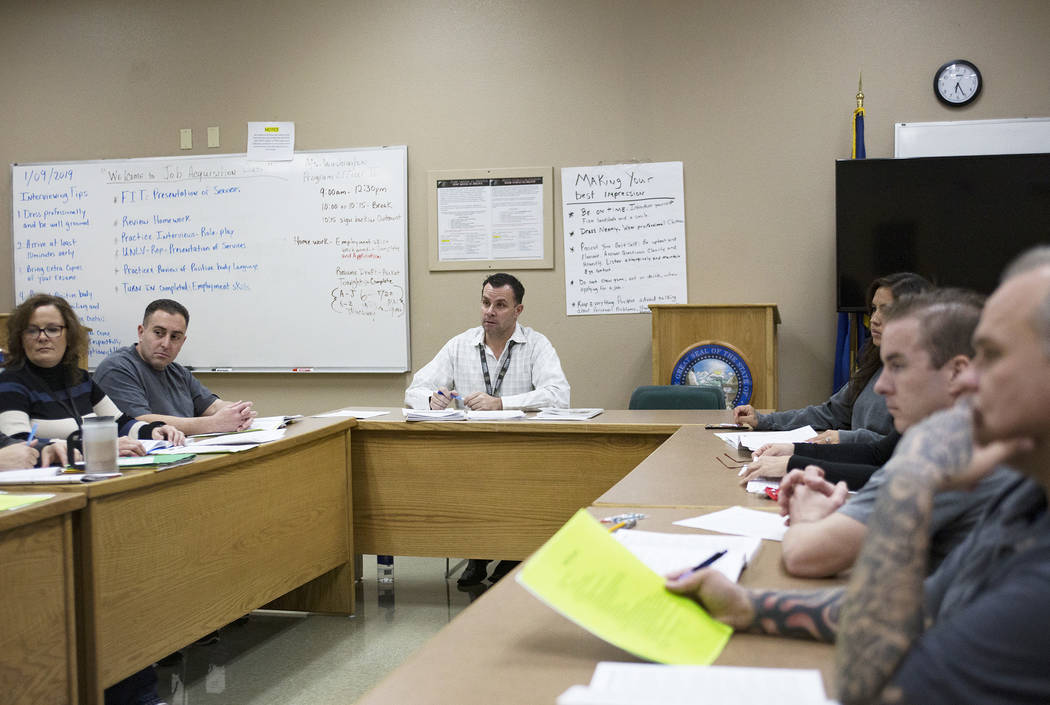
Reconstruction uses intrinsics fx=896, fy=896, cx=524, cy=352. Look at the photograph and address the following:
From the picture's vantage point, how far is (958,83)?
4598 mm

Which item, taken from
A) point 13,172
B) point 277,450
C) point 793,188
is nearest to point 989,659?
point 277,450

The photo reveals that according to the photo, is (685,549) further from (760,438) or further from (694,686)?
(760,438)

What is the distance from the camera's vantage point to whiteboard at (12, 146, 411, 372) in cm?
525

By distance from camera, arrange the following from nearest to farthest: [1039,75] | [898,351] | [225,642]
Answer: [898,351], [225,642], [1039,75]

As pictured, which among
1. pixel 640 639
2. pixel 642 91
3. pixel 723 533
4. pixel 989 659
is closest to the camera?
pixel 989 659

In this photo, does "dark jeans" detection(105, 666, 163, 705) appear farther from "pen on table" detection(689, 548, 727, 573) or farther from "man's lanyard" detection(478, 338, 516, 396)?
"man's lanyard" detection(478, 338, 516, 396)

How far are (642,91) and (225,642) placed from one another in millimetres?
3498

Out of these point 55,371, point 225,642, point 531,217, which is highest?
point 531,217

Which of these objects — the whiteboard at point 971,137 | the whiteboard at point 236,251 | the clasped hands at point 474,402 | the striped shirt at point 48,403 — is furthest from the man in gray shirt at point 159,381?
the whiteboard at point 971,137

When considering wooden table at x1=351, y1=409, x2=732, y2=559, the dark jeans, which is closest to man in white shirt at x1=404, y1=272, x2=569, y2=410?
wooden table at x1=351, y1=409, x2=732, y2=559

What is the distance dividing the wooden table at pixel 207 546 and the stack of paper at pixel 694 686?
159 cm

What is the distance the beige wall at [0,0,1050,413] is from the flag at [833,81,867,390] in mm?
170

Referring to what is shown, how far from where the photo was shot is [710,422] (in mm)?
3369

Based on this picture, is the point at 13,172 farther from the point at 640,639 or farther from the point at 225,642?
the point at 640,639
